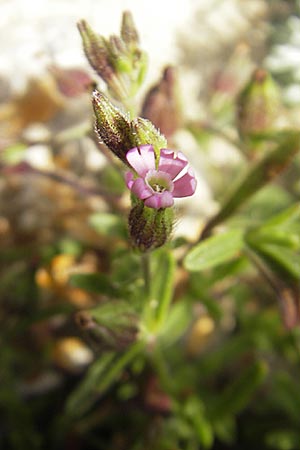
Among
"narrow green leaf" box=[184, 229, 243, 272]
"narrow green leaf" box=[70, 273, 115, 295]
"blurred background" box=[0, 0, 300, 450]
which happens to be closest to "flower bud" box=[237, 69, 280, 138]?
"blurred background" box=[0, 0, 300, 450]

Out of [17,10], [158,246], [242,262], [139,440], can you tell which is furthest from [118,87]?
[17,10]

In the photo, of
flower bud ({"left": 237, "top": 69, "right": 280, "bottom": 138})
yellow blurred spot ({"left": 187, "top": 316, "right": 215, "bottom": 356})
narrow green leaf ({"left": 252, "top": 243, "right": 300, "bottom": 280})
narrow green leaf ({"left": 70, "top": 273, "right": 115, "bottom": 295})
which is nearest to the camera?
narrow green leaf ({"left": 252, "top": 243, "right": 300, "bottom": 280})

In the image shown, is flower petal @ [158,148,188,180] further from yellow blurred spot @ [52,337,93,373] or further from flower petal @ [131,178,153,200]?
yellow blurred spot @ [52,337,93,373]

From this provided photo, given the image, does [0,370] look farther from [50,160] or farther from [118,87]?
[118,87]

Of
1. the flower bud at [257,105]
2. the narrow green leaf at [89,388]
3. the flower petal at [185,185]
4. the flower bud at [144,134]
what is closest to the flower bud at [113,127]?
the flower bud at [144,134]

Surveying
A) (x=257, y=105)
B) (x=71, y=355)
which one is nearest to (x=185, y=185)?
(x=257, y=105)

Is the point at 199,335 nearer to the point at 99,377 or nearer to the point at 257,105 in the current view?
the point at 99,377
